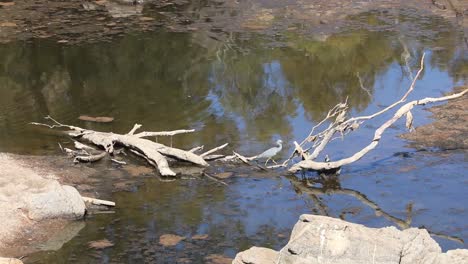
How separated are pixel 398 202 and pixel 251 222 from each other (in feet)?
5.64

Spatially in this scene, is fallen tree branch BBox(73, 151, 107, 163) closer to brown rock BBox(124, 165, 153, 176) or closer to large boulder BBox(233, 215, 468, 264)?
brown rock BBox(124, 165, 153, 176)

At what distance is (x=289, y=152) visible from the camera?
1170 centimetres

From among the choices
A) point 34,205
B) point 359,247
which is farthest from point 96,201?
point 359,247

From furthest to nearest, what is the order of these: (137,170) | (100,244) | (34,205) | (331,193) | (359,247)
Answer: (137,170)
(331,193)
(34,205)
(100,244)
(359,247)

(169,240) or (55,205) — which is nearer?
(169,240)

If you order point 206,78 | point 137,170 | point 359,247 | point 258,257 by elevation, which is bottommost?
point 206,78

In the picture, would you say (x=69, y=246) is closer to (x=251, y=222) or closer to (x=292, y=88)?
(x=251, y=222)

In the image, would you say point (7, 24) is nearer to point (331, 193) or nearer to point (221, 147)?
point (221, 147)

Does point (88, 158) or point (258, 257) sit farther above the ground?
point (258, 257)

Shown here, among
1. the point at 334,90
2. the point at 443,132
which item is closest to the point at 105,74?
the point at 334,90

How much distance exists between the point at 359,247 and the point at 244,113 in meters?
6.36

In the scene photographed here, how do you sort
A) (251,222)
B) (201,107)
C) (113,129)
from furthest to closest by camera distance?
(201,107), (113,129), (251,222)

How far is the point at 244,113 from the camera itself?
1346 cm

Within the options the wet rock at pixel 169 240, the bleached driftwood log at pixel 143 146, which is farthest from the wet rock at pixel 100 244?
the bleached driftwood log at pixel 143 146
